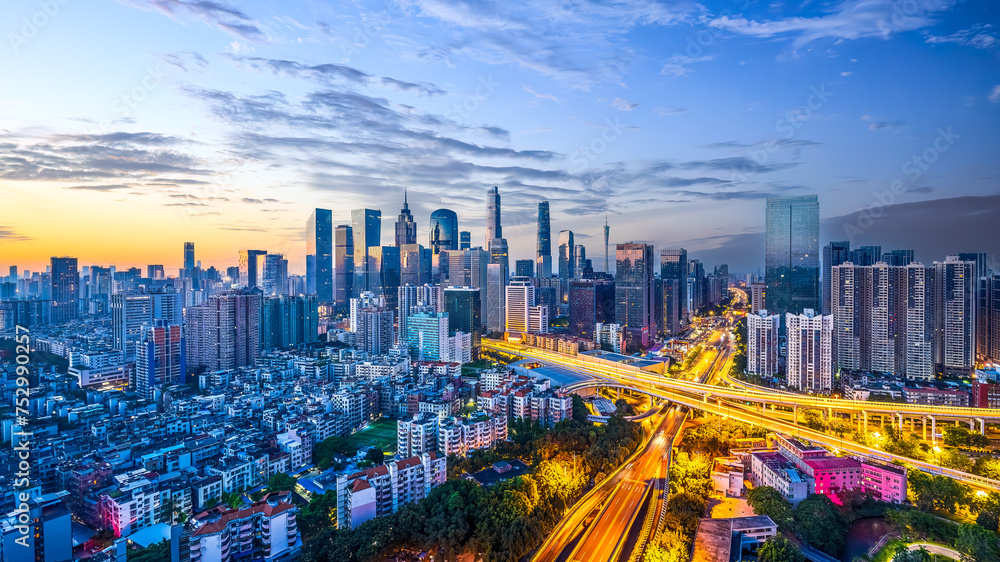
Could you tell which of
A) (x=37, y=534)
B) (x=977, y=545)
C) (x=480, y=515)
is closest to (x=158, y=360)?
(x=37, y=534)

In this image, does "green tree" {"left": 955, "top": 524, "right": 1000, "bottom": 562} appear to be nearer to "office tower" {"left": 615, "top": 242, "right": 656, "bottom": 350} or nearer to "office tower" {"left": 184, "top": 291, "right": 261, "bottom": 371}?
"office tower" {"left": 615, "top": 242, "right": 656, "bottom": 350}

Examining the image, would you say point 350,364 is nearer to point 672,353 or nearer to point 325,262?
point 672,353

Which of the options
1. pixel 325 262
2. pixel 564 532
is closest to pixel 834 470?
pixel 564 532

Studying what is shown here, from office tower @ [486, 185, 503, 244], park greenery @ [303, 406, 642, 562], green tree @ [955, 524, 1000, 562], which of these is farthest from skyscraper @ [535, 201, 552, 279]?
green tree @ [955, 524, 1000, 562]

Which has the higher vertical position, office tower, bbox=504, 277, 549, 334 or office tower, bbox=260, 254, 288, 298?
office tower, bbox=260, 254, 288, 298

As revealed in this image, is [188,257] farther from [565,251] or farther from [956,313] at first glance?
[956,313]

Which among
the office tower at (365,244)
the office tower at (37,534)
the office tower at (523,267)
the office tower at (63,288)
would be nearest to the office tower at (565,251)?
the office tower at (523,267)
